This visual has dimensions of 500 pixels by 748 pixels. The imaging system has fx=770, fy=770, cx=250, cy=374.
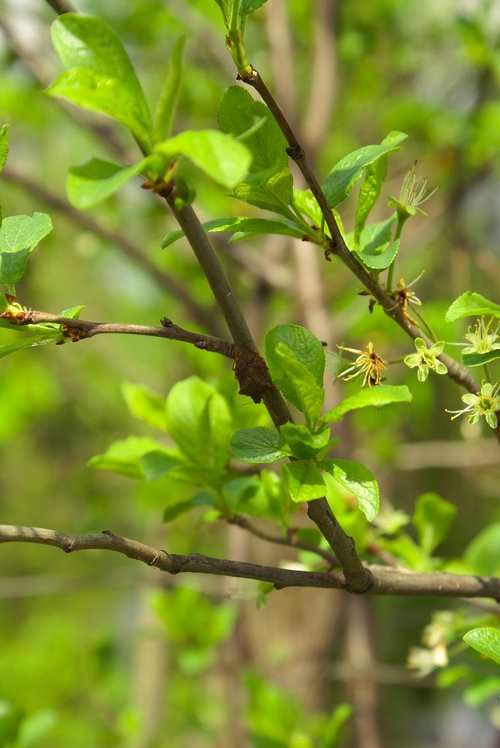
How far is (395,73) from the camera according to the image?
7.47 feet

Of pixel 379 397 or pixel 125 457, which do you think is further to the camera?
pixel 125 457

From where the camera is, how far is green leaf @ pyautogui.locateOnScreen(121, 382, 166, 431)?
0.69 metres

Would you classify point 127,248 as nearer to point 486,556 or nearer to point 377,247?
point 486,556

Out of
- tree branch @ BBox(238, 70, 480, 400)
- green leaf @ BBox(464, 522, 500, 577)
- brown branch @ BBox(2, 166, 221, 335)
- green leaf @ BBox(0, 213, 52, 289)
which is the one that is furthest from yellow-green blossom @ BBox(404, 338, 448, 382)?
brown branch @ BBox(2, 166, 221, 335)

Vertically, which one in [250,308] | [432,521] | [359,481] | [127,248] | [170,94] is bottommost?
[250,308]

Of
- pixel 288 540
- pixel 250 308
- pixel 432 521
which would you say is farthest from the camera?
pixel 250 308

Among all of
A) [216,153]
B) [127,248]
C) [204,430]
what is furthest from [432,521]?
[127,248]

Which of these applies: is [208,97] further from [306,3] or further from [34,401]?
[34,401]

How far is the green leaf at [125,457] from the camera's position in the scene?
0.62 m

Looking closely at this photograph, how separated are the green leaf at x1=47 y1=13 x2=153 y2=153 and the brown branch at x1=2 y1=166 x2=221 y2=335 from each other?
119cm

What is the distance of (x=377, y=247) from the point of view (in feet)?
1.54

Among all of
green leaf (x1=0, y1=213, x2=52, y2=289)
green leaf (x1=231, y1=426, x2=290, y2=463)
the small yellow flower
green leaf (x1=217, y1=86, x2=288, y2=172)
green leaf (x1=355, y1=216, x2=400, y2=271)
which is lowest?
the small yellow flower

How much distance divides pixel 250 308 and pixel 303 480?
4.48 ft

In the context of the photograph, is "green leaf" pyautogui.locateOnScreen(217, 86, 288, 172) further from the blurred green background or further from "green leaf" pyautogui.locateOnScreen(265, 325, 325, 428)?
the blurred green background
